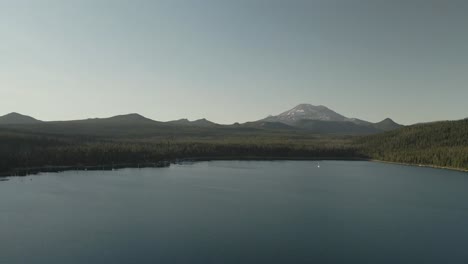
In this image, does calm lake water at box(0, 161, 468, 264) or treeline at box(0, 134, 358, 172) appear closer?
calm lake water at box(0, 161, 468, 264)

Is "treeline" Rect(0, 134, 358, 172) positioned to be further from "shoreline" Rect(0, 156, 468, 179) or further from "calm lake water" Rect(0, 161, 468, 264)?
"calm lake water" Rect(0, 161, 468, 264)

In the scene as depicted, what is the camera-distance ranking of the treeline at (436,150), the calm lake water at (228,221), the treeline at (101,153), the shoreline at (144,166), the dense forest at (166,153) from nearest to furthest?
the calm lake water at (228,221) → the shoreline at (144,166) → the treeline at (101,153) → the dense forest at (166,153) → the treeline at (436,150)

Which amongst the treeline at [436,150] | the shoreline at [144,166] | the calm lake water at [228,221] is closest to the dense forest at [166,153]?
the treeline at [436,150]

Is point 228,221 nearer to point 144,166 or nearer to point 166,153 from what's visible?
point 144,166

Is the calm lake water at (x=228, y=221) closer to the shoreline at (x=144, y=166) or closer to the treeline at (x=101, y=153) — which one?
the shoreline at (x=144, y=166)

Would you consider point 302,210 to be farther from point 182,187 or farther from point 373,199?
point 182,187

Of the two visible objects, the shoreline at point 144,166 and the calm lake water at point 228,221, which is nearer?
the calm lake water at point 228,221

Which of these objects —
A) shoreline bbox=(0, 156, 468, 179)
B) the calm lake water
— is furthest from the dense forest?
the calm lake water

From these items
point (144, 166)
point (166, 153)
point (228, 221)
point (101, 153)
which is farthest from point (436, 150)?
point (228, 221)

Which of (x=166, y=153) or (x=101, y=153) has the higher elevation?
(x=166, y=153)
